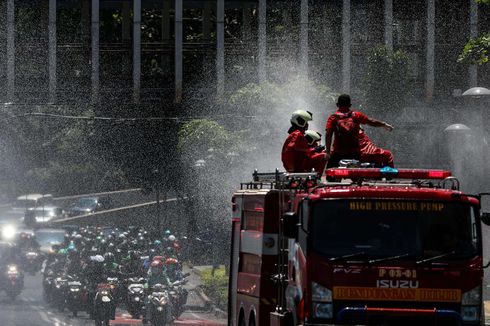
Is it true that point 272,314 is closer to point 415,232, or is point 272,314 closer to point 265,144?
point 415,232

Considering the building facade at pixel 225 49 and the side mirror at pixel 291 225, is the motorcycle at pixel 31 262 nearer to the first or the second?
the building facade at pixel 225 49

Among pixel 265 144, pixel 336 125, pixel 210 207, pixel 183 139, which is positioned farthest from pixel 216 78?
pixel 336 125

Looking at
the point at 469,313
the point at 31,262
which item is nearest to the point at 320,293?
the point at 469,313

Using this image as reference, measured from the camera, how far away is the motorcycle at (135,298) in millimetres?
27500

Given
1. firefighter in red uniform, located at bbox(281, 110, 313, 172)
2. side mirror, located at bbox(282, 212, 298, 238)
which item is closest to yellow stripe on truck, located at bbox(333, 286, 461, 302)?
side mirror, located at bbox(282, 212, 298, 238)

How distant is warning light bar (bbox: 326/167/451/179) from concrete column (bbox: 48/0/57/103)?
4901cm

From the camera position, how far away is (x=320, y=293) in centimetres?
1276

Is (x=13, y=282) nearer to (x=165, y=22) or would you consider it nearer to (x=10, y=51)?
(x=10, y=51)

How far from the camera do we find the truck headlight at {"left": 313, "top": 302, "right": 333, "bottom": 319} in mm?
12703

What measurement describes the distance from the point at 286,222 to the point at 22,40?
54.7 m

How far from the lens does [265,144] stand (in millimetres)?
41312

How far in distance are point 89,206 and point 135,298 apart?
41216 mm

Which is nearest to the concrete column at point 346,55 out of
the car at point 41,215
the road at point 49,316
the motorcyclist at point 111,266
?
the car at point 41,215

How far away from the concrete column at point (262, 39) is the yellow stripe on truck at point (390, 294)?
→ 47778mm
